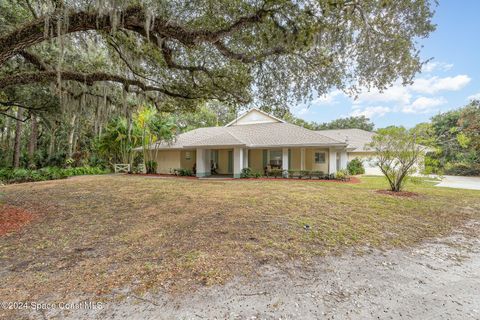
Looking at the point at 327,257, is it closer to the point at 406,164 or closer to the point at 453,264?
the point at 453,264

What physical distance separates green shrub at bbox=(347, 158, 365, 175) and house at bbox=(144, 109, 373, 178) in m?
0.93

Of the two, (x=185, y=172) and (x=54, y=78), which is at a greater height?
(x=54, y=78)

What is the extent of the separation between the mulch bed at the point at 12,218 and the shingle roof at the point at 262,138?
10.6m

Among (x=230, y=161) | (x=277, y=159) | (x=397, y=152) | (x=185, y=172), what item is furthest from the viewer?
(x=230, y=161)

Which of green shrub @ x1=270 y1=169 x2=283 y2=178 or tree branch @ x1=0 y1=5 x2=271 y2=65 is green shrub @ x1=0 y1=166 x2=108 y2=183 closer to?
tree branch @ x1=0 y1=5 x2=271 y2=65

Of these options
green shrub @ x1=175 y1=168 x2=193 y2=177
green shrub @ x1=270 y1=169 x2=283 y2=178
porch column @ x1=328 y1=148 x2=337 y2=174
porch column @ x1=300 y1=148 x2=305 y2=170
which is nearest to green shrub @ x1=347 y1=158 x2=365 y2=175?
porch column @ x1=328 y1=148 x2=337 y2=174

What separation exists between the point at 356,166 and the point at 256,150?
31.5 ft

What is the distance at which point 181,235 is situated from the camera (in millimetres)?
4824

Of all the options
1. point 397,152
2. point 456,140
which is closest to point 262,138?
point 397,152

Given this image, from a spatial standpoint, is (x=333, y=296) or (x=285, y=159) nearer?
(x=333, y=296)

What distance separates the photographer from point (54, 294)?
279 cm

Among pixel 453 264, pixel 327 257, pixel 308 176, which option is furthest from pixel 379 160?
pixel 327 257

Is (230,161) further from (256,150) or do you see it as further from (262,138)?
(262,138)

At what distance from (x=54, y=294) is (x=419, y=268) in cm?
506
